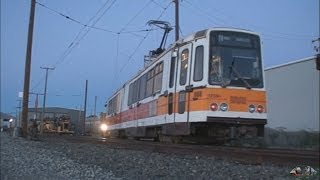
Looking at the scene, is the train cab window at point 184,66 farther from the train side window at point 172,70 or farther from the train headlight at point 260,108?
the train headlight at point 260,108

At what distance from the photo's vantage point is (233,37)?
1466 cm

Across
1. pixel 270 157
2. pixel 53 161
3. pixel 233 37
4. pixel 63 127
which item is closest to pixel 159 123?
pixel 233 37

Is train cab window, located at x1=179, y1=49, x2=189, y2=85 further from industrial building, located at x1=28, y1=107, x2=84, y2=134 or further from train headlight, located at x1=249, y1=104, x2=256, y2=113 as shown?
industrial building, located at x1=28, y1=107, x2=84, y2=134

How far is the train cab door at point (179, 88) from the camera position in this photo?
48.6 ft

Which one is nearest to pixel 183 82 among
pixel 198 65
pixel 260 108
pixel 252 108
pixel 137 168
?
pixel 198 65

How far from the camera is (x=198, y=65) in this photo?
14625mm

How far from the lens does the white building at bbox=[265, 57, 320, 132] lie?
32.5m

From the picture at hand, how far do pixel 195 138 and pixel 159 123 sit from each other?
4.87 ft

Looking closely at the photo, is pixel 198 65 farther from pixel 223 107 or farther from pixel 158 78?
pixel 158 78

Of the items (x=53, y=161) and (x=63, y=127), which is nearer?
(x=53, y=161)

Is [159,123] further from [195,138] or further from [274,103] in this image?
[274,103]

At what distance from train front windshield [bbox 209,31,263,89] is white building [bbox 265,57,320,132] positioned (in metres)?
17.7

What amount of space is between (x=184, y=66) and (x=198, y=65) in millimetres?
726

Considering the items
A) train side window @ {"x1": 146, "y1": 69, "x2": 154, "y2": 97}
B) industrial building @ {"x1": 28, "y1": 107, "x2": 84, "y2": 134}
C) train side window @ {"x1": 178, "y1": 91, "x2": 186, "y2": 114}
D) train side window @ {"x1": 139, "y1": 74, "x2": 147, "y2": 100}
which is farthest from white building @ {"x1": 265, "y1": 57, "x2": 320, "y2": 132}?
industrial building @ {"x1": 28, "y1": 107, "x2": 84, "y2": 134}
